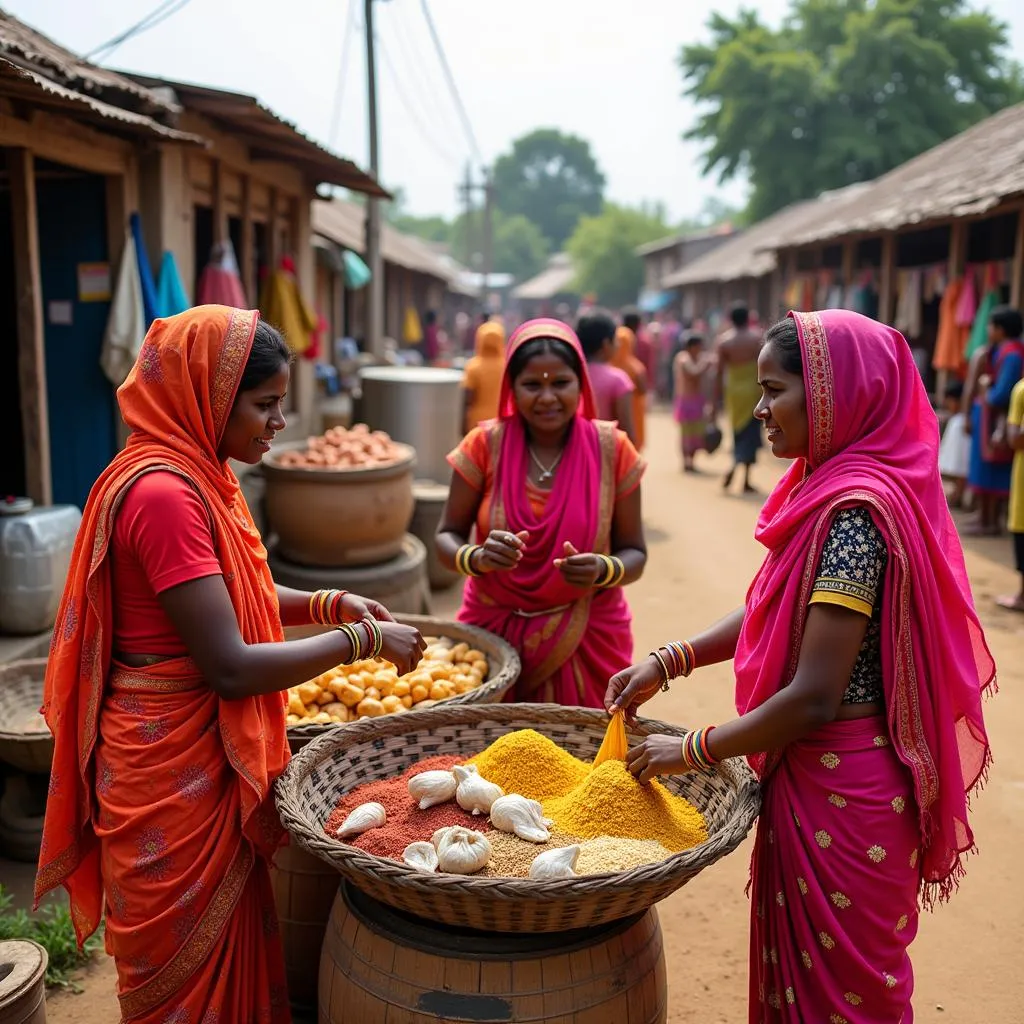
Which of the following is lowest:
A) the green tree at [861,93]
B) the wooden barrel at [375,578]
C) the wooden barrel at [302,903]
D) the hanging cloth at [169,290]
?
the wooden barrel at [302,903]

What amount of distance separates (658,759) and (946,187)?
10.9m

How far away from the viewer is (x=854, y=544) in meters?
1.97

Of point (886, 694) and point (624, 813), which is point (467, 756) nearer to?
point (624, 813)

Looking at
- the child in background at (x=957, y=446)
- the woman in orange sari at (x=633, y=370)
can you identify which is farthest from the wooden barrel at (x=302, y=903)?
the child in background at (x=957, y=446)

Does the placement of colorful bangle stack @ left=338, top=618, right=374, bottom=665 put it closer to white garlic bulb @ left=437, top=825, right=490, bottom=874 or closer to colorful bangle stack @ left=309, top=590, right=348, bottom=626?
colorful bangle stack @ left=309, top=590, right=348, bottom=626

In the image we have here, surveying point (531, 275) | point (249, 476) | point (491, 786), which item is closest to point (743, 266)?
point (249, 476)

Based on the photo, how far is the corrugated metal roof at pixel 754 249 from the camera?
2041 cm

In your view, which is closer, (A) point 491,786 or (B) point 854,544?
(B) point 854,544

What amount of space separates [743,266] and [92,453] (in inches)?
721

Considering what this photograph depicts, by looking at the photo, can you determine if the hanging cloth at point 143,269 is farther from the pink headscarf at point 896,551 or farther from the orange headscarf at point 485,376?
the pink headscarf at point 896,551

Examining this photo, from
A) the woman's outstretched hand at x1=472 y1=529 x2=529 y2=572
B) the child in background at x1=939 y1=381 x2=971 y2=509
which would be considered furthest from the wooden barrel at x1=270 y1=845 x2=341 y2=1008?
the child in background at x1=939 y1=381 x2=971 y2=509

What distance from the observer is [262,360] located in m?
2.19

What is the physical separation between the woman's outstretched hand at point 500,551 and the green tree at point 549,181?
83.2m

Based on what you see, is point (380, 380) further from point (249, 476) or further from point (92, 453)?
point (92, 453)
